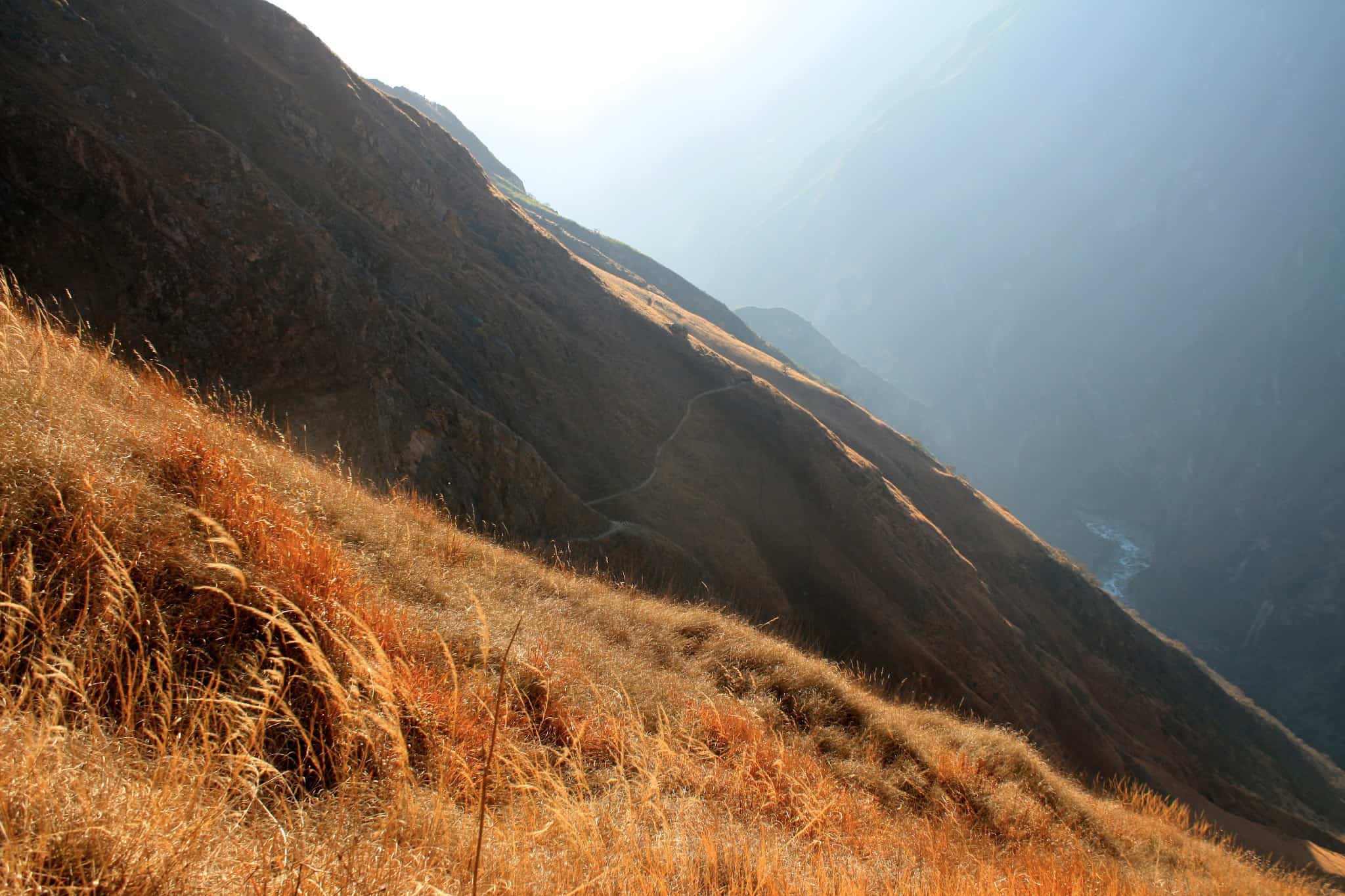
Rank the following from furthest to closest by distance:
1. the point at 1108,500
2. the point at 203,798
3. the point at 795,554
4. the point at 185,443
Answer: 1. the point at 1108,500
2. the point at 795,554
3. the point at 185,443
4. the point at 203,798

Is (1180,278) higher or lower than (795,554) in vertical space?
higher

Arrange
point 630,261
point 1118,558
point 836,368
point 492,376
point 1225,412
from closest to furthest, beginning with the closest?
point 492,376
point 630,261
point 1118,558
point 1225,412
point 836,368

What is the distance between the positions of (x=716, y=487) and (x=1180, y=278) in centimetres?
21814

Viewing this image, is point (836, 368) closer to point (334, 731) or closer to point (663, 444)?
point (663, 444)

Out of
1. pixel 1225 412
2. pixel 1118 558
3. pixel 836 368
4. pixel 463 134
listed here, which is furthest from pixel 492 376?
pixel 1225 412

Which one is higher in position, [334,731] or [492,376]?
[334,731]

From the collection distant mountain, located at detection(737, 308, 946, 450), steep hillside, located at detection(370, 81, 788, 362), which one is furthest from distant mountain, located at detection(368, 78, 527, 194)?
distant mountain, located at detection(737, 308, 946, 450)

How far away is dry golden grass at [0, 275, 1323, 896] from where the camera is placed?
6.03 ft

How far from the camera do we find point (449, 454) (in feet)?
56.0

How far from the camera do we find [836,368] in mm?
161625

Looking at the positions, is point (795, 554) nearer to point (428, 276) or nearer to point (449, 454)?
point (449, 454)

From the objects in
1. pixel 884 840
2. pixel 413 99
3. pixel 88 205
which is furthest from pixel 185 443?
pixel 413 99

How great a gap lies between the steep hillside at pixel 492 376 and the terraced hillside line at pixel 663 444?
13cm

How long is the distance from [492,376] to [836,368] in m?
149
